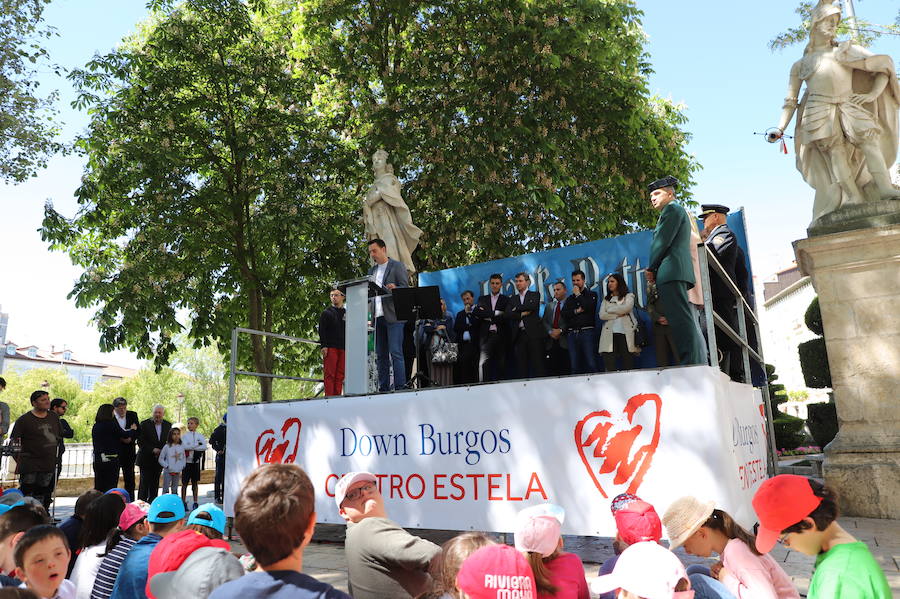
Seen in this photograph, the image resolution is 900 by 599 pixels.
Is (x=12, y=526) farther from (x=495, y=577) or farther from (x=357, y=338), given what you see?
(x=357, y=338)

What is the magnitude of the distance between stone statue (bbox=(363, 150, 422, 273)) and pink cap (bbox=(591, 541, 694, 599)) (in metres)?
9.67

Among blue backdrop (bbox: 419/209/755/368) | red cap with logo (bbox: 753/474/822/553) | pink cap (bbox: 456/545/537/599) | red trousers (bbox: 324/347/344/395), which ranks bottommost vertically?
pink cap (bbox: 456/545/537/599)

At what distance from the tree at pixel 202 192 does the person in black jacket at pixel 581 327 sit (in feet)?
20.7

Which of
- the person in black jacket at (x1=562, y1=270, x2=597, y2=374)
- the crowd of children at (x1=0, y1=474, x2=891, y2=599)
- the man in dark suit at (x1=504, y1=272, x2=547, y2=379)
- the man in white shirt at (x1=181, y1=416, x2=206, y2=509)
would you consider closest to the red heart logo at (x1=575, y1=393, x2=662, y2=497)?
the crowd of children at (x1=0, y1=474, x2=891, y2=599)

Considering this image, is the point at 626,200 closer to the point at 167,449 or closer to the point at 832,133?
the point at 832,133

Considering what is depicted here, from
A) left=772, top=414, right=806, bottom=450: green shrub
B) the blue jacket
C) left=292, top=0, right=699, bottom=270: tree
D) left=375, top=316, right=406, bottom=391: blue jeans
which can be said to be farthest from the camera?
left=772, top=414, right=806, bottom=450: green shrub

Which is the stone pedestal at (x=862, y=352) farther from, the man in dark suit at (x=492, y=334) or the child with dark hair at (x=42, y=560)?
the child with dark hair at (x=42, y=560)

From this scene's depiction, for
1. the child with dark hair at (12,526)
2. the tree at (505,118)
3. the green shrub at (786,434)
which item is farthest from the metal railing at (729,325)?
the green shrub at (786,434)

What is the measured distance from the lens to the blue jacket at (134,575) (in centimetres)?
336

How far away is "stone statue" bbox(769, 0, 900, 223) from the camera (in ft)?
32.2

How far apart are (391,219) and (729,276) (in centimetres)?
574

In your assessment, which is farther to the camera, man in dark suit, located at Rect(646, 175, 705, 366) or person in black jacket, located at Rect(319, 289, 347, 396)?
person in black jacket, located at Rect(319, 289, 347, 396)

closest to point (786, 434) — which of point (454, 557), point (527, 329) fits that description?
point (527, 329)

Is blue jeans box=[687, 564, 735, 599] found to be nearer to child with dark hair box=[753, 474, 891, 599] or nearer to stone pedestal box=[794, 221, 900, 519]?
child with dark hair box=[753, 474, 891, 599]
